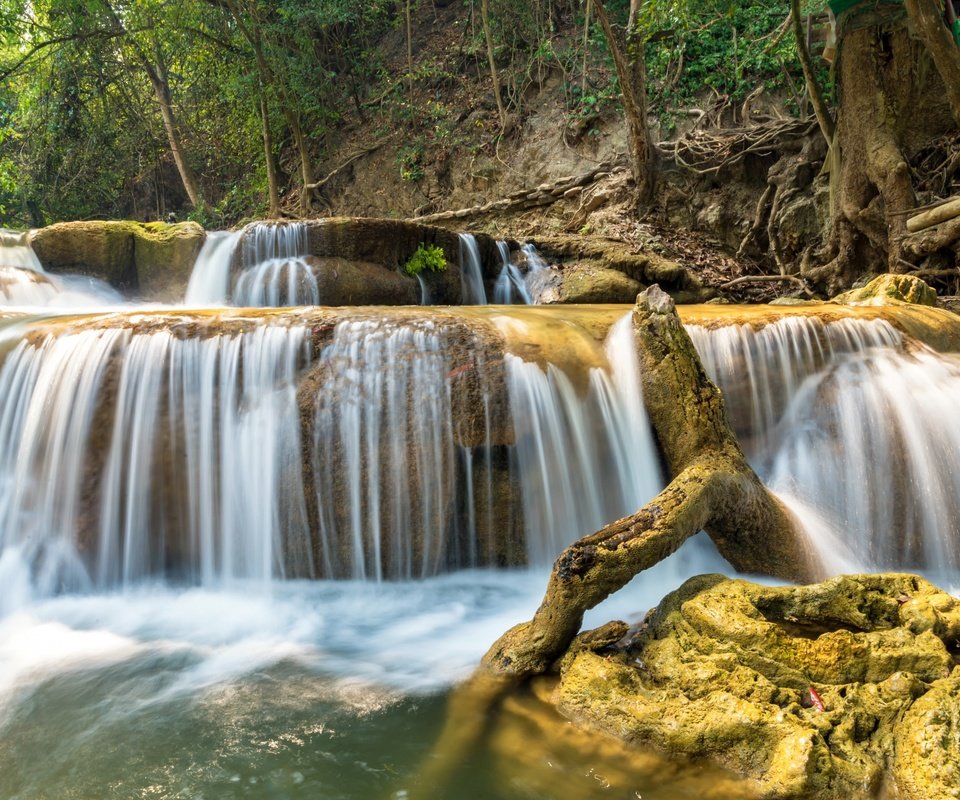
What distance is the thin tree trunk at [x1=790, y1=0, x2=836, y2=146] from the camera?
8461 millimetres

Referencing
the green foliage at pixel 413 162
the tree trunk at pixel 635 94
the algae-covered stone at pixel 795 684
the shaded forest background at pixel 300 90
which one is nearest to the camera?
the algae-covered stone at pixel 795 684

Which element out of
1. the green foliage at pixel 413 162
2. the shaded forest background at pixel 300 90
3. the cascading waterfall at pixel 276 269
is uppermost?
the shaded forest background at pixel 300 90

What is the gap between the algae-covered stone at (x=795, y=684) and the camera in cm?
214

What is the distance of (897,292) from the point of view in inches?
272

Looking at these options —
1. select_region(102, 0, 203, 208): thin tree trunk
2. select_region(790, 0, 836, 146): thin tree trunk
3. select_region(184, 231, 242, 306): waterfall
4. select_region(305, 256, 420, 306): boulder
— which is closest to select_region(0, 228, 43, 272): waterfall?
select_region(184, 231, 242, 306): waterfall

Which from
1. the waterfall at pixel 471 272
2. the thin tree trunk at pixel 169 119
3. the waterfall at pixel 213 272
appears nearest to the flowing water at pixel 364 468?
the waterfall at pixel 213 272

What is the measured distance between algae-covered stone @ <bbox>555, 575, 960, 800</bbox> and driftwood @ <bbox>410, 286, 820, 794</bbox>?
22 cm

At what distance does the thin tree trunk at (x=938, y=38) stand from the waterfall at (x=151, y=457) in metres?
6.55

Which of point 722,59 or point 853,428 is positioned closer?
point 853,428

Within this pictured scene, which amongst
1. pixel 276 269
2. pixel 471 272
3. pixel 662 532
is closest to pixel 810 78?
pixel 471 272

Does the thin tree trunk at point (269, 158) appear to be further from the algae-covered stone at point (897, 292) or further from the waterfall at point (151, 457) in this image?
the algae-covered stone at point (897, 292)

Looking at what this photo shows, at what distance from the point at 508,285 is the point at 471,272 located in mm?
622

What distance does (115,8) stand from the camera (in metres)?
15.4

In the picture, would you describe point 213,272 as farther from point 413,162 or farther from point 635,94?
point 413,162
